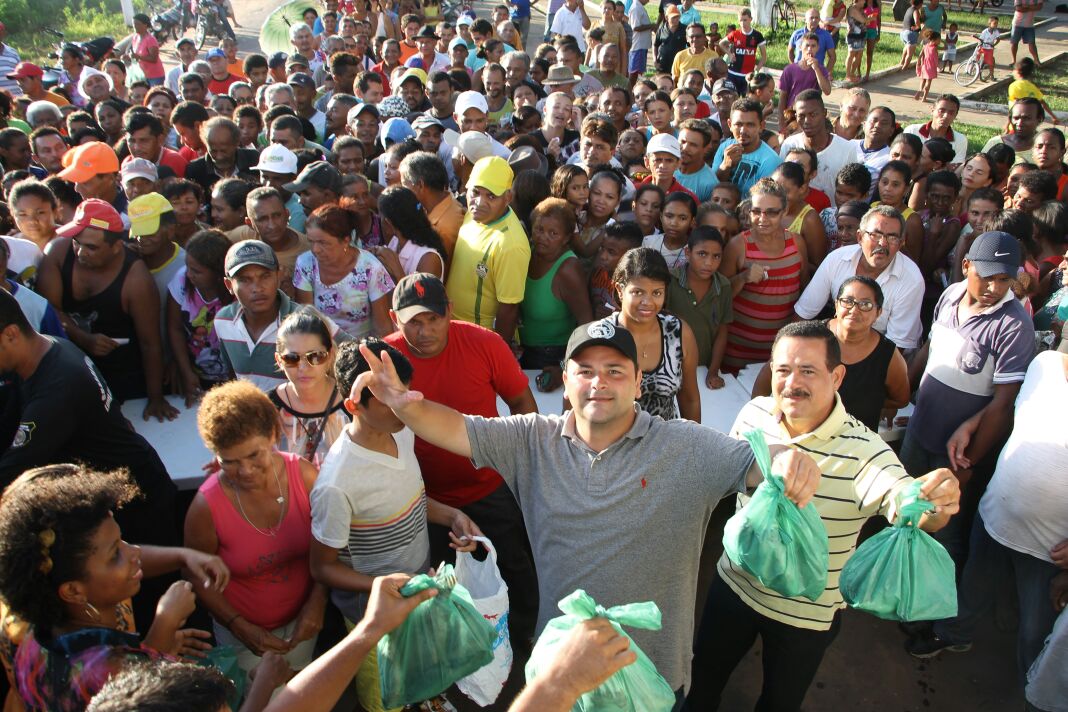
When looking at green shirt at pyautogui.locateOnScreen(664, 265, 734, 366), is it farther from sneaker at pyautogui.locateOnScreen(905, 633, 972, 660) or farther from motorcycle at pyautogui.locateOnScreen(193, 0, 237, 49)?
motorcycle at pyautogui.locateOnScreen(193, 0, 237, 49)

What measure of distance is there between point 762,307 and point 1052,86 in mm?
12948

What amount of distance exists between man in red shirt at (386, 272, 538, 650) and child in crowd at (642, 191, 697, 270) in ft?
5.42

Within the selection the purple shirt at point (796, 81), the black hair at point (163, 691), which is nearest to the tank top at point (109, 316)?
the black hair at point (163, 691)

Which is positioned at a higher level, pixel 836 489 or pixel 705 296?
pixel 705 296

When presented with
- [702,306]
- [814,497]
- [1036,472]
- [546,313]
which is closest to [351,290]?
[546,313]

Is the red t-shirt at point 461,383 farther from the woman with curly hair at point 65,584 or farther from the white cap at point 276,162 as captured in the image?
the white cap at point 276,162

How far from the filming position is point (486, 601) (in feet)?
8.74

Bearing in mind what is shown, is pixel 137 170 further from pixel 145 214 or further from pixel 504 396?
pixel 504 396

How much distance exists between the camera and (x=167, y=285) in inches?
164

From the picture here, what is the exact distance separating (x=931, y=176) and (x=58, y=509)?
18.0 feet

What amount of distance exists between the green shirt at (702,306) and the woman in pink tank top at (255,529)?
222cm

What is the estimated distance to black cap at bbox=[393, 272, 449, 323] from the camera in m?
3.06

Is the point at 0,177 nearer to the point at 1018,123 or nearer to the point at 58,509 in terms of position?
the point at 58,509

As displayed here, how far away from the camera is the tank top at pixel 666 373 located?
3.51 metres
